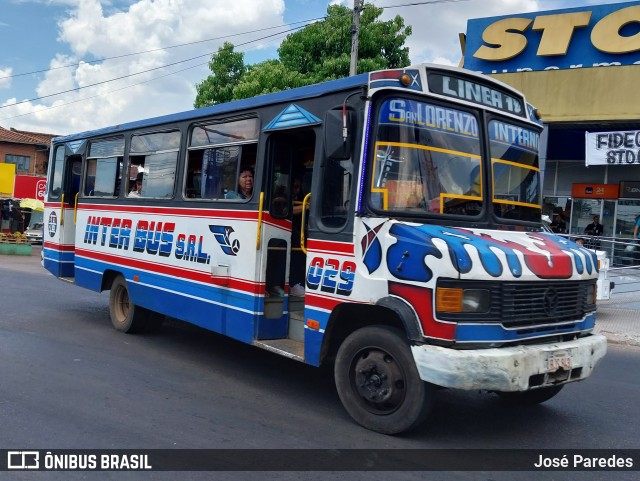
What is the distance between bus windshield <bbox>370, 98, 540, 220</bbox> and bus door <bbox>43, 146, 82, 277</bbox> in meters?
6.96

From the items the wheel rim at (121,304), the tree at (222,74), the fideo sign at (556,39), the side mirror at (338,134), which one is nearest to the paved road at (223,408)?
the wheel rim at (121,304)

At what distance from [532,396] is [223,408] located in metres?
2.99

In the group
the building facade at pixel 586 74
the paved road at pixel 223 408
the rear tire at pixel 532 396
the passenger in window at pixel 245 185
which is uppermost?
the building facade at pixel 586 74

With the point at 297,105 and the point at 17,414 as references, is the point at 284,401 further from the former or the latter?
the point at 297,105

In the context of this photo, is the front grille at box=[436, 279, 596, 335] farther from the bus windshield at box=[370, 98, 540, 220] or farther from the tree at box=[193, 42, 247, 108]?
the tree at box=[193, 42, 247, 108]

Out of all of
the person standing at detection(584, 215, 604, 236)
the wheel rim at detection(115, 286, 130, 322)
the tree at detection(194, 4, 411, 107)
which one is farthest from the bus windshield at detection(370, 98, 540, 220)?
the tree at detection(194, 4, 411, 107)

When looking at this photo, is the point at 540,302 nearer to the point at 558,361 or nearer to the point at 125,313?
the point at 558,361

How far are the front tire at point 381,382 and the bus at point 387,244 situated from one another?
0.01 metres

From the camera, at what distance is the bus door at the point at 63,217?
408 inches

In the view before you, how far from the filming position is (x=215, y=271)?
6.62 meters

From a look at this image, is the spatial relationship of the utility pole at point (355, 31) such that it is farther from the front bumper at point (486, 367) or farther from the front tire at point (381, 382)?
the front bumper at point (486, 367)

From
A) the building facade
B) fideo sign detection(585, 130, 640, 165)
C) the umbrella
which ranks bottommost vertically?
the umbrella

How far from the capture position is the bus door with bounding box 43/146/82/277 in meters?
10.4

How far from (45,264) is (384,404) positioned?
8.18m
